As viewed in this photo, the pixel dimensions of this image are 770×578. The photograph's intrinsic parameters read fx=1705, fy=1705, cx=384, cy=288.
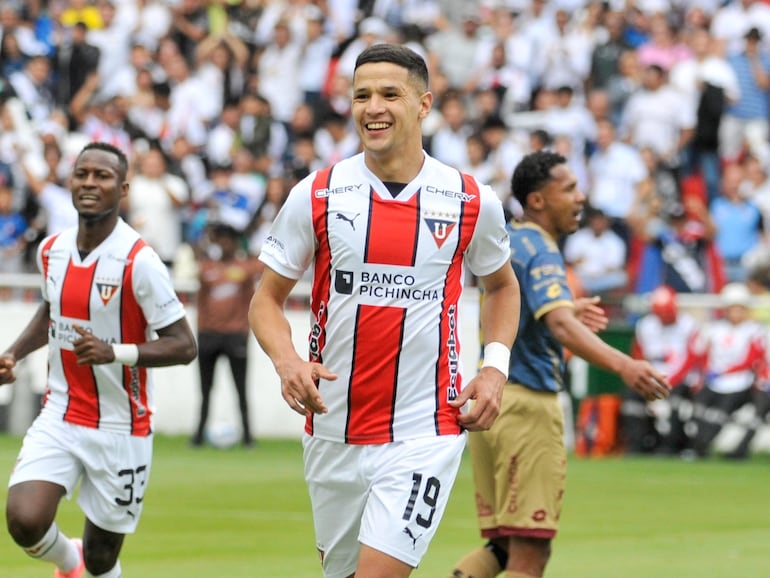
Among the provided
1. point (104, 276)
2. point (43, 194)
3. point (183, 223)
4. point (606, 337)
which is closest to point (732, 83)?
point (606, 337)

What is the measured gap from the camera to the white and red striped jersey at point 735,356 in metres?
19.6

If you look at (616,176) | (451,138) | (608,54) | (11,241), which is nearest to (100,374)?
(11,241)

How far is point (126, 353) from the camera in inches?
349

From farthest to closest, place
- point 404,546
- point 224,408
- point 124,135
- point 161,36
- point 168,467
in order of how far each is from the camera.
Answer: point 161,36 < point 124,135 < point 224,408 < point 168,467 < point 404,546

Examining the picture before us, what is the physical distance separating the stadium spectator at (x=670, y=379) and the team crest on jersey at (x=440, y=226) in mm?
13286

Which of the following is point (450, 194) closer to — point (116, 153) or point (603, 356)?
point (603, 356)

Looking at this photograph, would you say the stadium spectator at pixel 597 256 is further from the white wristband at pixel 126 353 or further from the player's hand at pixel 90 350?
the player's hand at pixel 90 350

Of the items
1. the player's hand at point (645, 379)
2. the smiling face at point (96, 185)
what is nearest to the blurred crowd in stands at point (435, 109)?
the smiling face at point (96, 185)

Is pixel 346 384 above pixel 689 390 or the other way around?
above

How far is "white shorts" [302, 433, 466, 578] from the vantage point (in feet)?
22.1

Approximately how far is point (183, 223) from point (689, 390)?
700 cm

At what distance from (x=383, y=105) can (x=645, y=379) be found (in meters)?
2.24

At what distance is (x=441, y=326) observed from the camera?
7.00 m

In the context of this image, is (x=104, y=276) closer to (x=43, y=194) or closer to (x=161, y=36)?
(x=43, y=194)
